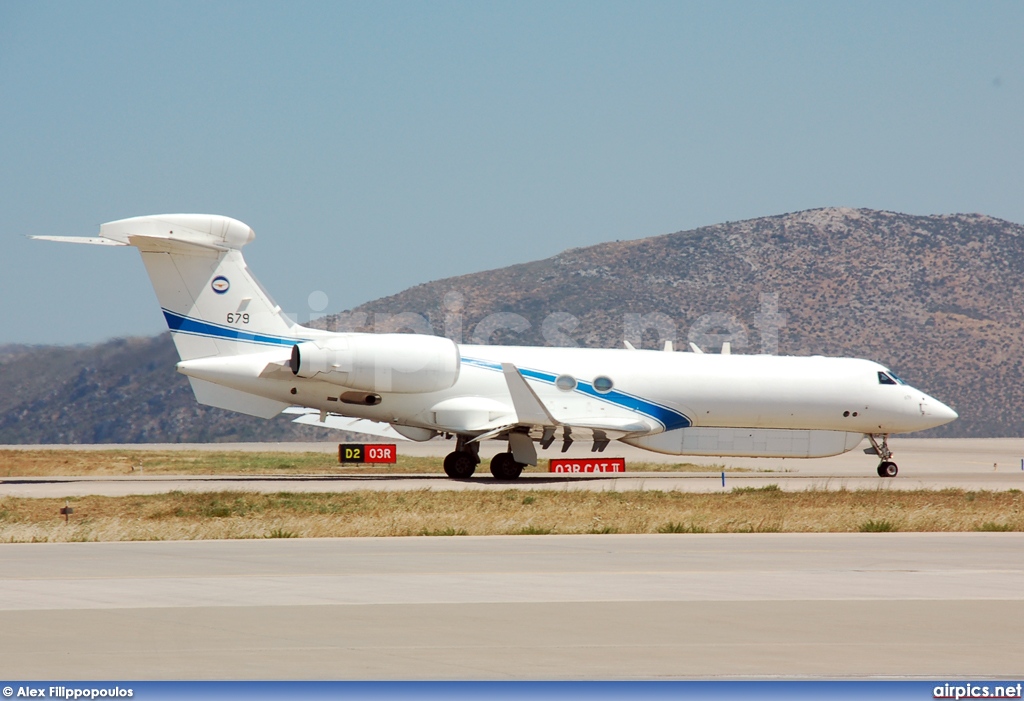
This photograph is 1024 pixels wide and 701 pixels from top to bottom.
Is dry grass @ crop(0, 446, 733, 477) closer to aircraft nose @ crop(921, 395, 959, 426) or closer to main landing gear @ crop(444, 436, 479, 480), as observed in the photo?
main landing gear @ crop(444, 436, 479, 480)

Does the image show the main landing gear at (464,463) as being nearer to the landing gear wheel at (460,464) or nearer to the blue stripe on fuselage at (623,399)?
the landing gear wheel at (460,464)

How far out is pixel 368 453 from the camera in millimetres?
41938

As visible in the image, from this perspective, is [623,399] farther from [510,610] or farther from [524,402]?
[510,610]

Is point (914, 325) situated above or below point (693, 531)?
above

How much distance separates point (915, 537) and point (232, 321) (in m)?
→ 18.0

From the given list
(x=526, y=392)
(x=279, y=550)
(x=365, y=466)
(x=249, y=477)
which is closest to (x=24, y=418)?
(x=365, y=466)

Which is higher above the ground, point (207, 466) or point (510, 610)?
point (207, 466)

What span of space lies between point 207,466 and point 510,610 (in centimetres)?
3302

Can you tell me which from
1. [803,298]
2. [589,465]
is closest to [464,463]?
[589,465]

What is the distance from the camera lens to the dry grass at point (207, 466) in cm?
3800

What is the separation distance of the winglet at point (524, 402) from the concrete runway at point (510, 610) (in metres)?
12.2

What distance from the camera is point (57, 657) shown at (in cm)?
827

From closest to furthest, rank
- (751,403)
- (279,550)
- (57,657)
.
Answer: (57,657) → (279,550) → (751,403)

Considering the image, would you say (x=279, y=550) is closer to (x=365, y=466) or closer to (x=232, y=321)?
(x=232, y=321)
